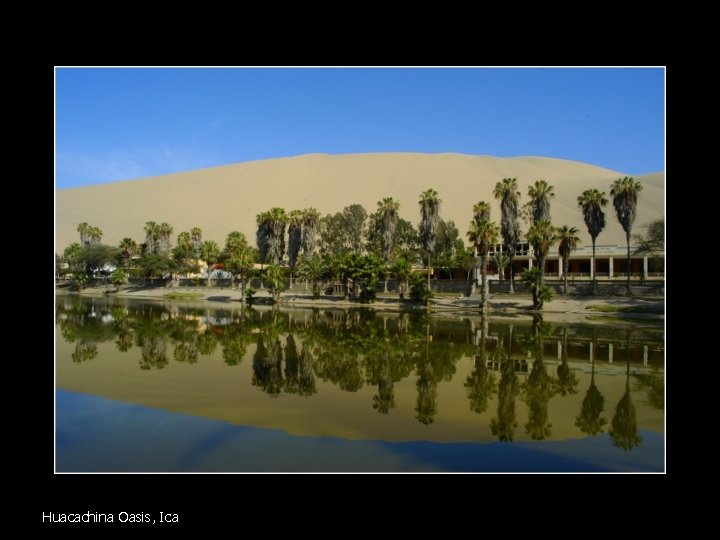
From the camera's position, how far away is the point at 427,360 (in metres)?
23.6

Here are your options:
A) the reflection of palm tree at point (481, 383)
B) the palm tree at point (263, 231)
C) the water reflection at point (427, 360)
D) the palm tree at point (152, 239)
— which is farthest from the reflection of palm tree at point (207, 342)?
the palm tree at point (152, 239)

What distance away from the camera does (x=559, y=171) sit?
183 meters

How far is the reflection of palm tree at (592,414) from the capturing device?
14.0 meters

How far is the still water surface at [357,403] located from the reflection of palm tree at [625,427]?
64 millimetres

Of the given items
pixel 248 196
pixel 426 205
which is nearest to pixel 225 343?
pixel 426 205

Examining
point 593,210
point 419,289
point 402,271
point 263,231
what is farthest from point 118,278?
point 593,210

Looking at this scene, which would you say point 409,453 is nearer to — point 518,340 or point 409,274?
point 518,340

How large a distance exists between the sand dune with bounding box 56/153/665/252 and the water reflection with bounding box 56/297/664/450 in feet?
368

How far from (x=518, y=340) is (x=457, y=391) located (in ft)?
45.3

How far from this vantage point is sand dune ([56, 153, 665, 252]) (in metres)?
155

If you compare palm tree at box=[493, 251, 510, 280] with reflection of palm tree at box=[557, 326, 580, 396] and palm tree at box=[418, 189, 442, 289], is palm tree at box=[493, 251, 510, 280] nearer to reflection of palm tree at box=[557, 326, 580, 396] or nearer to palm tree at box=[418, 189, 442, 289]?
palm tree at box=[418, 189, 442, 289]

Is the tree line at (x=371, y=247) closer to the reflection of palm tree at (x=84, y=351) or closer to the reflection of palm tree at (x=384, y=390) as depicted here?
the reflection of palm tree at (x=384, y=390)

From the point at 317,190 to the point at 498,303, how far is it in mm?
127284

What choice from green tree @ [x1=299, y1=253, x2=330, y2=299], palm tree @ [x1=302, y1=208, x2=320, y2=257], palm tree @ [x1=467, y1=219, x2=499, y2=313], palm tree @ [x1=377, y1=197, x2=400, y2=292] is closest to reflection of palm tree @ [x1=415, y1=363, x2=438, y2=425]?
palm tree @ [x1=467, y1=219, x2=499, y2=313]
